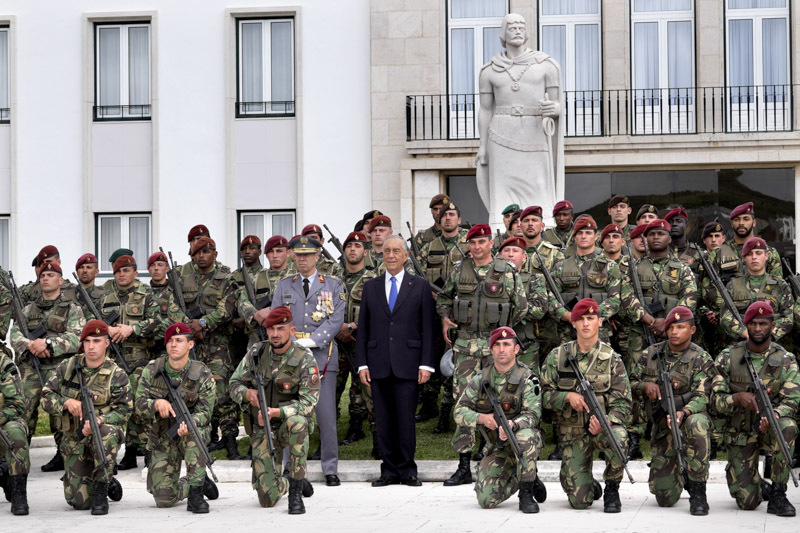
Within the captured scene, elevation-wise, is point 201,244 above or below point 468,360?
above

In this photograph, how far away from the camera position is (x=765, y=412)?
34.3 feet

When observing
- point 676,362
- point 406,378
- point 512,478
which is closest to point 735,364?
point 676,362

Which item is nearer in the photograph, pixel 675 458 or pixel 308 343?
pixel 675 458

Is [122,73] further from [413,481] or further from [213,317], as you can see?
[413,481]

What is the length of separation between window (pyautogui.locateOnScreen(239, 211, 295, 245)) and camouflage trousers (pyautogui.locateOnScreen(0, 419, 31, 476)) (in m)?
12.7

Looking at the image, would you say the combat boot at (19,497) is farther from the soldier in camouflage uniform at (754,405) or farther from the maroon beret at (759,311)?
the maroon beret at (759,311)

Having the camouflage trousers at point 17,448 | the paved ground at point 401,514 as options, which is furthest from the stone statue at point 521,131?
the camouflage trousers at point 17,448

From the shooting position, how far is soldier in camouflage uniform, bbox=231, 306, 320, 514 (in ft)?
36.7

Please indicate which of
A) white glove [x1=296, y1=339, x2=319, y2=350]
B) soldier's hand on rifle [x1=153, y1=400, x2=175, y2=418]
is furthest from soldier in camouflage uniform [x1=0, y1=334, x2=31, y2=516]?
white glove [x1=296, y1=339, x2=319, y2=350]

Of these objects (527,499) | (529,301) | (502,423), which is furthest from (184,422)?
(529,301)

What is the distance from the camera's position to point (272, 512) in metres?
11.0

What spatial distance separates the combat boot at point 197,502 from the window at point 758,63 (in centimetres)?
1511

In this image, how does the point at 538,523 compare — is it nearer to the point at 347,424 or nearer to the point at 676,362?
the point at 676,362

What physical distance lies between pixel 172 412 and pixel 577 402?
3.49 m
